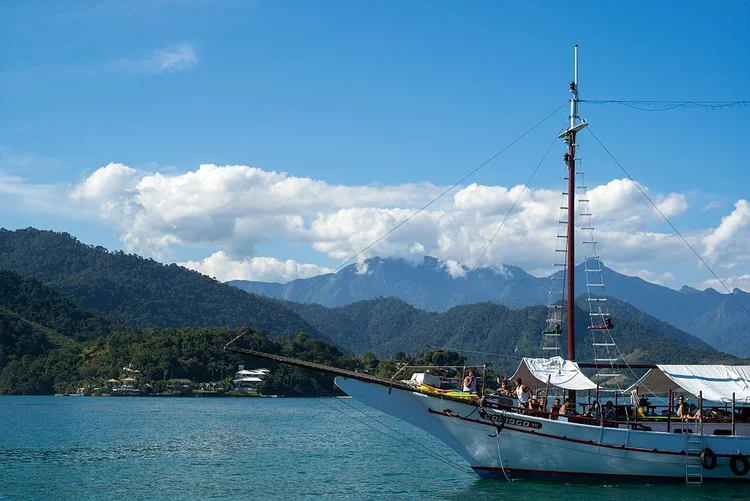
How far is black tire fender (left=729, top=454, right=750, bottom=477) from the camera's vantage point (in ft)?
92.3

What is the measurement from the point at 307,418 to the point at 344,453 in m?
33.5

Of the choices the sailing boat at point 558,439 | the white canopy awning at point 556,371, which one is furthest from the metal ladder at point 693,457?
the white canopy awning at point 556,371

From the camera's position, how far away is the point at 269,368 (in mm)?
137750

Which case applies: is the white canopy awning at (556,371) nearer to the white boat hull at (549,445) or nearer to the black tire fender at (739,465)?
the white boat hull at (549,445)

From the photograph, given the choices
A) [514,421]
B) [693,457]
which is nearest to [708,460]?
[693,457]

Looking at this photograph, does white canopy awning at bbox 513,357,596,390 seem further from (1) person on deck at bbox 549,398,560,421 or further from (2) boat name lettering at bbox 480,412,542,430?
(2) boat name lettering at bbox 480,412,542,430

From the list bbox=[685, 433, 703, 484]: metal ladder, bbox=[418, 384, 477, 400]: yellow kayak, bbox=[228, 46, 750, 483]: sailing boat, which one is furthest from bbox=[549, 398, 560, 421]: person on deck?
bbox=[685, 433, 703, 484]: metal ladder

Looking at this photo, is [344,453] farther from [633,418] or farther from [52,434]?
[52,434]

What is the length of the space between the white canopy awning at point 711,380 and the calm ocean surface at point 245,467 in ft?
9.99

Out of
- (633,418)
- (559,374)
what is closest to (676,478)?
(633,418)

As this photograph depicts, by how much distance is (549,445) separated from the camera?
1077 inches

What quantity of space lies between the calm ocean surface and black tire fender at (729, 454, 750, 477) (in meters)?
0.64

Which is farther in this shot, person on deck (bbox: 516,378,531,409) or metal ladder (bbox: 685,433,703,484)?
person on deck (bbox: 516,378,531,409)

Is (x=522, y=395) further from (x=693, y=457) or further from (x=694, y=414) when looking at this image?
(x=694, y=414)
